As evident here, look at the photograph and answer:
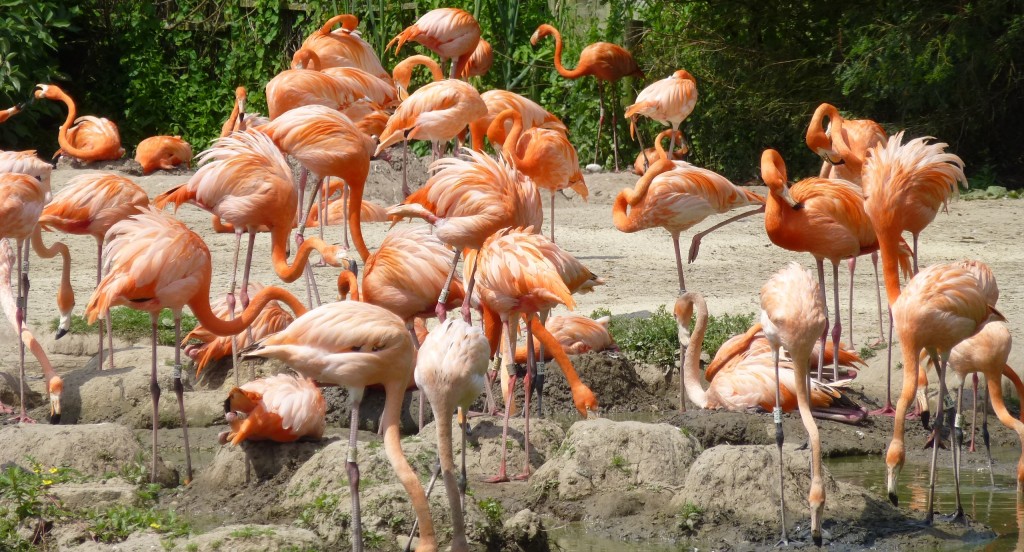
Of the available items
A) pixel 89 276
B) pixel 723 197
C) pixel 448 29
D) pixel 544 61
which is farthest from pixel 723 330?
pixel 544 61

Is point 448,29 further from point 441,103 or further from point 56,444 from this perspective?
point 56,444

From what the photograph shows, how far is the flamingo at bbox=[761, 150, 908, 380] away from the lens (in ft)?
19.7

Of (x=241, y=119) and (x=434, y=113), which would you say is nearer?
(x=434, y=113)

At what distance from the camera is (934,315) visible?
4.55 meters

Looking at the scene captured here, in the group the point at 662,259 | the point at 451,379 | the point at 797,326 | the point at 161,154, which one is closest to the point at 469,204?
the point at 797,326

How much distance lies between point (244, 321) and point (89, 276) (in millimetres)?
4071

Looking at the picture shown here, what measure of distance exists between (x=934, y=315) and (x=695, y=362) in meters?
1.62

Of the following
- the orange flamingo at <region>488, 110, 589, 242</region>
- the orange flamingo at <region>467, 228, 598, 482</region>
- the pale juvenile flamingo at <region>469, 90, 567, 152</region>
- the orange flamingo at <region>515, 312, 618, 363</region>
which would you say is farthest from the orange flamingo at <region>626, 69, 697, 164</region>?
the orange flamingo at <region>467, 228, 598, 482</region>

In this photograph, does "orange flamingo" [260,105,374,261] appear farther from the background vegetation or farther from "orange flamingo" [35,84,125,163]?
"orange flamingo" [35,84,125,163]

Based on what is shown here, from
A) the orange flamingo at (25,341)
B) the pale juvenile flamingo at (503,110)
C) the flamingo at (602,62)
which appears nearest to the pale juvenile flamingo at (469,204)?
the orange flamingo at (25,341)

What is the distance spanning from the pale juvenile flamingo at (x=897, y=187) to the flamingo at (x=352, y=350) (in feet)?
9.03

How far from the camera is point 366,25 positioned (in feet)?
49.6

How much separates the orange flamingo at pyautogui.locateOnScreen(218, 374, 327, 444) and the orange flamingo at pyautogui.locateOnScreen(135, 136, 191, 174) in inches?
335

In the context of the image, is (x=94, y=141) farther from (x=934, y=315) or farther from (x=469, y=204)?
(x=934, y=315)
